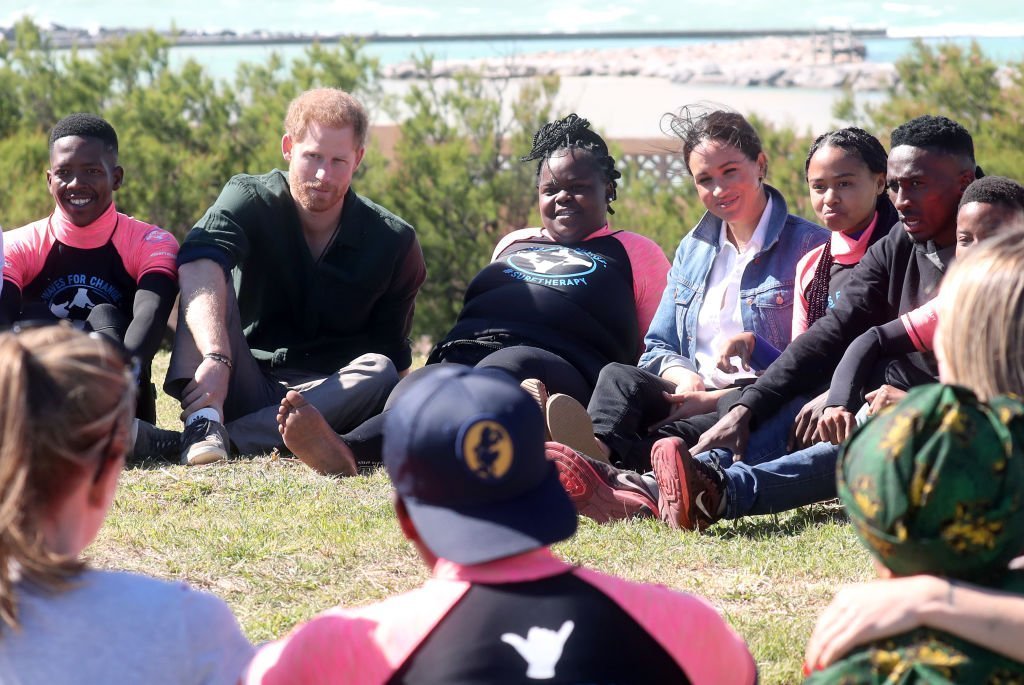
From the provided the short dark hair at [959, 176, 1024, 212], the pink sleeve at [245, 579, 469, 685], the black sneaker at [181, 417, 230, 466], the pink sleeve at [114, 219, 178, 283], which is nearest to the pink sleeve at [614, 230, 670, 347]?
the short dark hair at [959, 176, 1024, 212]

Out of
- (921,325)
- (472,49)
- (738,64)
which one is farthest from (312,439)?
(738,64)

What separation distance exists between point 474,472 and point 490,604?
182mm

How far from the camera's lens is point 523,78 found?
13.0 metres

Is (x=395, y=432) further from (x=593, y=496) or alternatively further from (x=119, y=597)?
(x=593, y=496)

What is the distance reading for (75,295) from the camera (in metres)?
5.55

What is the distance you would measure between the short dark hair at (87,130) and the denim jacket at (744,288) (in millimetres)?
2572

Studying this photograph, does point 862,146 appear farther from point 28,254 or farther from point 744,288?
point 28,254

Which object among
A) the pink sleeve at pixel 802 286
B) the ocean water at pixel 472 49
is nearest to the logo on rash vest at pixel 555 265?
the pink sleeve at pixel 802 286

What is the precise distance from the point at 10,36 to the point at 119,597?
14005mm

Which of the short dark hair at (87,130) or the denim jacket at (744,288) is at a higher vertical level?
the short dark hair at (87,130)

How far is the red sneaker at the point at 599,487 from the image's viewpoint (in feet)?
13.7

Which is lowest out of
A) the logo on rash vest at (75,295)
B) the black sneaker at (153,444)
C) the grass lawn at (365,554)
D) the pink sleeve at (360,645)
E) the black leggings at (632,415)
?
the black sneaker at (153,444)

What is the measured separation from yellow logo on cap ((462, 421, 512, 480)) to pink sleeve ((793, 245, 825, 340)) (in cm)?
327

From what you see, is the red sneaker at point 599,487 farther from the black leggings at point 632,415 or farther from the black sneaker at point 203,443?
the black sneaker at point 203,443
